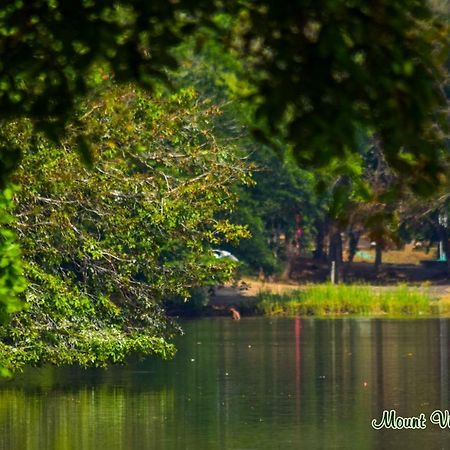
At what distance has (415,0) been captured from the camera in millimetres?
8344

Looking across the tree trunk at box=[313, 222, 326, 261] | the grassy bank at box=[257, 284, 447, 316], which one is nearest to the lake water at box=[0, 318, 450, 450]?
the grassy bank at box=[257, 284, 447, 316]

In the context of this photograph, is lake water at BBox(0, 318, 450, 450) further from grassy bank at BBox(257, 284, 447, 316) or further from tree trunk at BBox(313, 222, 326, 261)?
tree trunk at BBox(313, 222, 326, 261)

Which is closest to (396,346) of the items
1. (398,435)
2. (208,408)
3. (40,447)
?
(208,408)

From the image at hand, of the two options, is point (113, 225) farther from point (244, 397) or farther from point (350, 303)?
point (350, 303)

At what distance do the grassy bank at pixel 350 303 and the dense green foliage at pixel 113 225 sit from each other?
3446 cm

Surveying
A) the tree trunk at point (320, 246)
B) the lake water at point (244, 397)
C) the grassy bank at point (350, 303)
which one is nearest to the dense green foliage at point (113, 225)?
the lake water at point (244, 397)

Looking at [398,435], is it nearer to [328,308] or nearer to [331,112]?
[331,112]

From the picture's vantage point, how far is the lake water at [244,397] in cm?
2678

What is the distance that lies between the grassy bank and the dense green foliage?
3446 centimetres

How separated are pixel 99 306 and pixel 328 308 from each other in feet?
123

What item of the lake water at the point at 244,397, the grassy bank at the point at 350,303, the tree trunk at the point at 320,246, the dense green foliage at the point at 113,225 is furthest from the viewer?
the tree trunk at the point at 320,246

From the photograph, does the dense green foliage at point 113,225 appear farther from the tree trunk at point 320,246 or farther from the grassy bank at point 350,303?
the tree trunk at point 320,246

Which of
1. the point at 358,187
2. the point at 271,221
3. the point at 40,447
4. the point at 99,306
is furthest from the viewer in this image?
the point at 271,221

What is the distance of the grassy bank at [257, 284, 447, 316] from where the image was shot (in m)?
66.0
